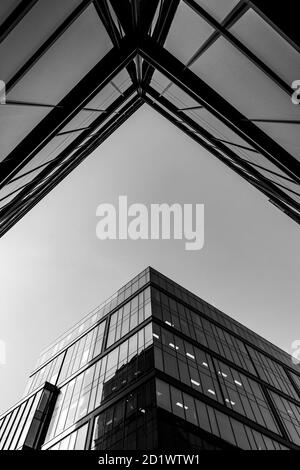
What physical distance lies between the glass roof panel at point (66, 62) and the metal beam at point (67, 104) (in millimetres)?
146

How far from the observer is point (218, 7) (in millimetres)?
4742

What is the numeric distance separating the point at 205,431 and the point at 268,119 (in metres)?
25.3

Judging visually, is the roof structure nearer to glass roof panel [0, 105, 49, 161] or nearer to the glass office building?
glass roof panel [0, 105, 49, 161]

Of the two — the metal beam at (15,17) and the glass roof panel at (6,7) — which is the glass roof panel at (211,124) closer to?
the metal beam at (15,17)

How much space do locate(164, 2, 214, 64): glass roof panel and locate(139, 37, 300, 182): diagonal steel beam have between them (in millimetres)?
229

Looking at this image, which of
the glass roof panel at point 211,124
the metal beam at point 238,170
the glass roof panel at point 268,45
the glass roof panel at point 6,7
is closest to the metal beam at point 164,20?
the glass roof panel at point 268,45

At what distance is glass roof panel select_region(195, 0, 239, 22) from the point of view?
15.1ft

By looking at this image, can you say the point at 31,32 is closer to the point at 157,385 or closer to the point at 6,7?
the point at 6,7

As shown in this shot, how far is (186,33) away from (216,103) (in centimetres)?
158

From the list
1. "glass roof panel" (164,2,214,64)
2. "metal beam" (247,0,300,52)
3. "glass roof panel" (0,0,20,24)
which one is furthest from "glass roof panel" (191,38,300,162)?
"glass roof panel" (0,0,20,24)

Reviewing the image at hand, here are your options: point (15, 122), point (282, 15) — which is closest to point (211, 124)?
point (282, 15)

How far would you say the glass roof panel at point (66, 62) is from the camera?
4.80 m
